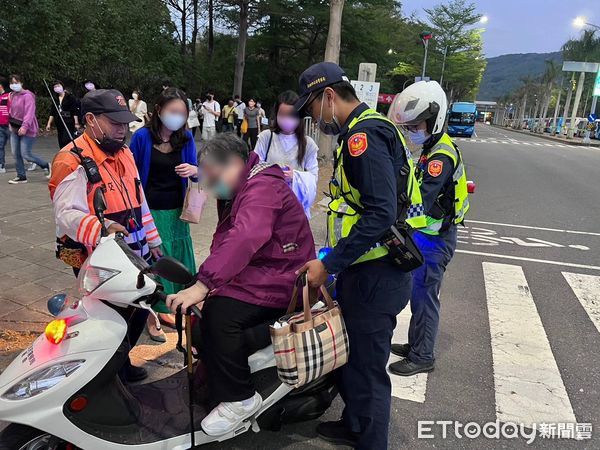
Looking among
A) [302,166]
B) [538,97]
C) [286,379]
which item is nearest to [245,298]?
[286,379]

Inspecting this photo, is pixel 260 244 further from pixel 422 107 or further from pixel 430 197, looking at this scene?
pixel 422 107

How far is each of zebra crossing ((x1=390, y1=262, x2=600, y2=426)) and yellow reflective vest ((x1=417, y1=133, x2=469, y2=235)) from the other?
1.12 meters

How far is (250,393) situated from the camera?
7.62ft

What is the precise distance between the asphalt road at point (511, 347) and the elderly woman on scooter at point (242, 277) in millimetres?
532

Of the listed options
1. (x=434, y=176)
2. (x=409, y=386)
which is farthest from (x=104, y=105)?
(x=409, y=386)

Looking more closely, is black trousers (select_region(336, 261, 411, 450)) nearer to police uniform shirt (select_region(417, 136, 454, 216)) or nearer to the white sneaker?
the white sneaker

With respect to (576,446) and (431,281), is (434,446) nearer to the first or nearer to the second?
(576,446)

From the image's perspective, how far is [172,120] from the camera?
11.7ft

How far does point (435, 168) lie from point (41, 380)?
7.95ft

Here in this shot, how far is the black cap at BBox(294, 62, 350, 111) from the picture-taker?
2221 mm

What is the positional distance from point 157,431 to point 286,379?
2.29 ft

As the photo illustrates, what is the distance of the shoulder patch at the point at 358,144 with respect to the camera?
82.4 inches

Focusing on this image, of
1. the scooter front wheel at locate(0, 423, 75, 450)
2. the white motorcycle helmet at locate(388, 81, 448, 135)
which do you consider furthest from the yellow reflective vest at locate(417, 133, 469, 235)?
the scooter front wheel at locate(0, 423, 75, 450)

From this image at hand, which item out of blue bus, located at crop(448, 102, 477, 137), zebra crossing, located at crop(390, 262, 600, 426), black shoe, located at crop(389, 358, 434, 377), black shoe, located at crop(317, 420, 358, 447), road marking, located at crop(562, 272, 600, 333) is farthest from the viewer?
blue bus, located at crop(448, 102, 477, 137)
